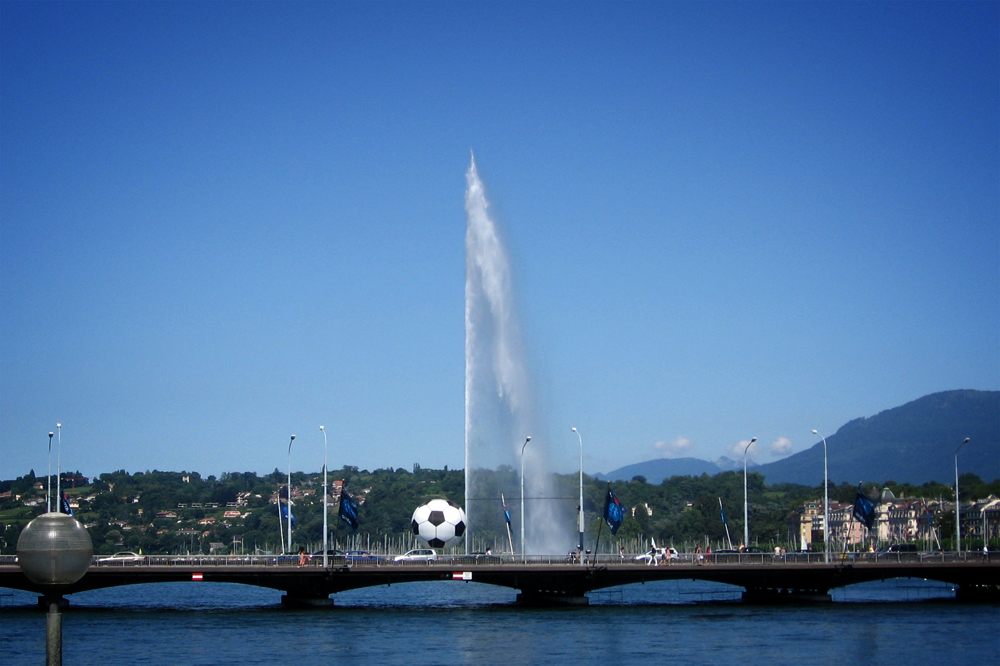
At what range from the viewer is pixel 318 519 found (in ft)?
656

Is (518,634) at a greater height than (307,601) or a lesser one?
greater

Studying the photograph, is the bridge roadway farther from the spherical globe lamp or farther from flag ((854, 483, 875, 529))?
the spherical globe lamp

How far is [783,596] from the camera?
81.2 m

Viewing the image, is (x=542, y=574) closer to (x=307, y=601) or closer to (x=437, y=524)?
(x=437, y=524)

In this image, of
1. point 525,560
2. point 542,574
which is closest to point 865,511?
point 542,574

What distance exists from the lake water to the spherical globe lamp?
39205mm

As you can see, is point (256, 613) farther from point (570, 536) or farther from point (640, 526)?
point (640, 526)

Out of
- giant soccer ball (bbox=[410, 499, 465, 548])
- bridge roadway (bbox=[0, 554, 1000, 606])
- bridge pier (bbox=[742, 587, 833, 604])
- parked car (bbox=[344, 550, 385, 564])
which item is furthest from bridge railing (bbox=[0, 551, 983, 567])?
bridge pier (bbox=[742, 587, 833, 604])

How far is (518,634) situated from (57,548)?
50086mm

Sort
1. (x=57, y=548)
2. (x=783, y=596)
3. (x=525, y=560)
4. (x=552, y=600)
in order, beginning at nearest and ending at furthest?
(x=57, y=548)
(x=525, y=560)
(x=552, y=600)
(x=783, y=596)

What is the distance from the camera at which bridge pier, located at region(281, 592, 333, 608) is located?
73.8 m

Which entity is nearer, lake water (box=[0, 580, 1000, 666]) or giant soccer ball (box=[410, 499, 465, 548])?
lake water (box=[0, 580, 1000, 666])

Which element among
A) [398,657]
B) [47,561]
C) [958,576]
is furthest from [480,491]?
[47,561]

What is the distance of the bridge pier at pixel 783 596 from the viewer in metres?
79.4
